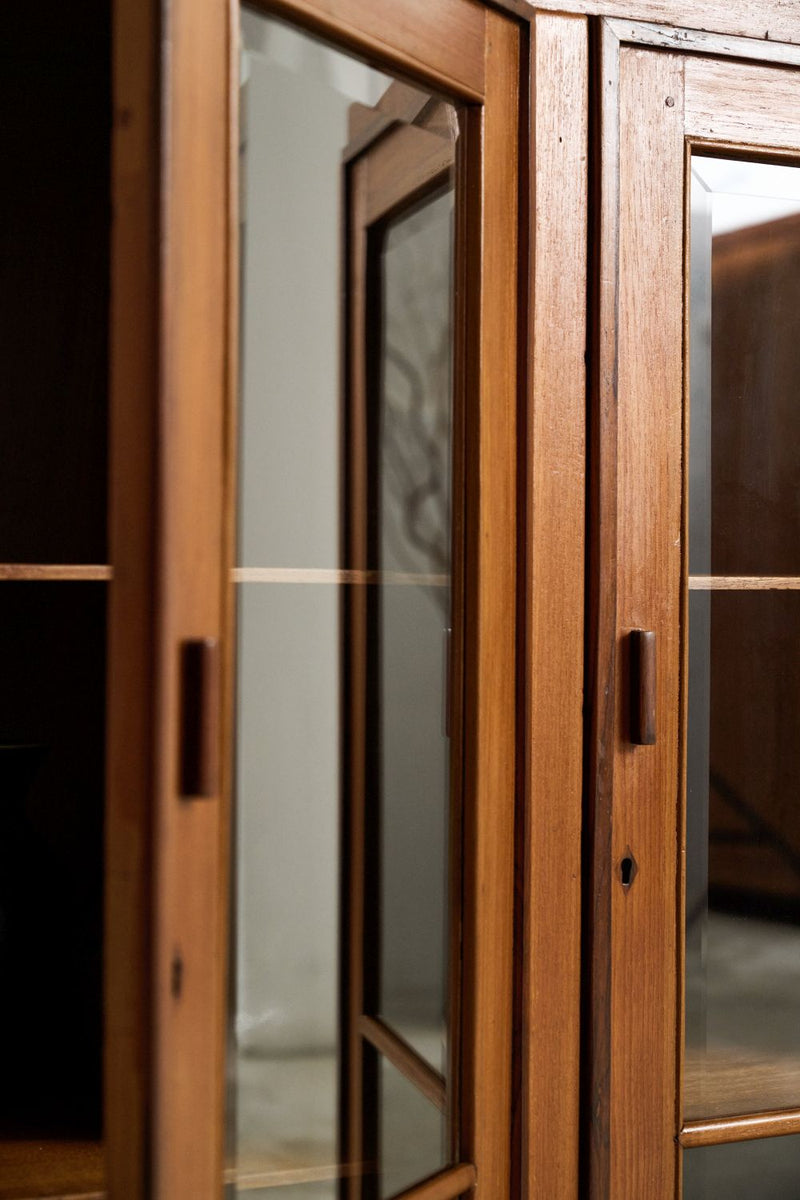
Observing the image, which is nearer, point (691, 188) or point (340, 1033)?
point (340, 1033)

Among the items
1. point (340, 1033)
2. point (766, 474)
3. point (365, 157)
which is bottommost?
point (340, 1033)

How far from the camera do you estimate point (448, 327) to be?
36.8 inches

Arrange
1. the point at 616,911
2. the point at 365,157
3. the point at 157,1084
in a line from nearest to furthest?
1. the point at 157,1084
2. the point at 365,157
3. the point at 616,911

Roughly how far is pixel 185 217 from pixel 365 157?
0.80 feet

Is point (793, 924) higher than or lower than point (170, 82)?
lower

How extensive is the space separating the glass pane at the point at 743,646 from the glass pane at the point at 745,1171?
5 centimetres

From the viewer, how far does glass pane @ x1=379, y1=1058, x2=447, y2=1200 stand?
89 cm

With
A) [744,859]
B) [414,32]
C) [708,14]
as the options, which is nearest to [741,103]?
[708,14]

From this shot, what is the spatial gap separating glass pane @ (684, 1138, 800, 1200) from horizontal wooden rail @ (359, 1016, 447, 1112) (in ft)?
0.97

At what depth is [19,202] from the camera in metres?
1.05

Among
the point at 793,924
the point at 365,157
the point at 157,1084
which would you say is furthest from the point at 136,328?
the point at 793,924

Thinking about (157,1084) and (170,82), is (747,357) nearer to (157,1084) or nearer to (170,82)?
(170,82)

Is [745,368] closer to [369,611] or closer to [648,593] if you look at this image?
[648,593]

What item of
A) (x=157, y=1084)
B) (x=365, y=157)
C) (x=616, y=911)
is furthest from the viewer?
(x=616, y=911)
